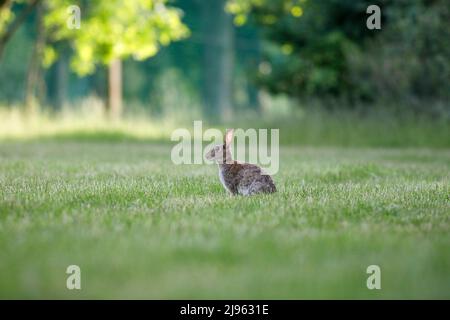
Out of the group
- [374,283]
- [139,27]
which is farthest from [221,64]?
[374,283]

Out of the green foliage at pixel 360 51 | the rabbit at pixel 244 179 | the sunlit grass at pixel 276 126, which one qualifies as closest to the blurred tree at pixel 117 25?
the sunlit grass at pixel 276 126

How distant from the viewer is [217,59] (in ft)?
132

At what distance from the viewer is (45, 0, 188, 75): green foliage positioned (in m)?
20.4

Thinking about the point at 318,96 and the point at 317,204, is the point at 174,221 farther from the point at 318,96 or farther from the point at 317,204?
the point at 318,96

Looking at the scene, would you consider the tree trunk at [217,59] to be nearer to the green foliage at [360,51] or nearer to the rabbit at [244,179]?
the green foliage at [360,51]

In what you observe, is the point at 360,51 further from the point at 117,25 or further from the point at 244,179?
the point at 244,179

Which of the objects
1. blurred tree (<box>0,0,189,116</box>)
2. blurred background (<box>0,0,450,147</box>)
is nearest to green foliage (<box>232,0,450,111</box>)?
blurred background (<box>0,0,450,147</box>)

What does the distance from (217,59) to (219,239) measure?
1436 inches

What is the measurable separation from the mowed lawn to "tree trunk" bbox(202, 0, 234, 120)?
Answer: 31893mm

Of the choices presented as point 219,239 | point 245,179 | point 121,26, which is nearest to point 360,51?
point 121,26

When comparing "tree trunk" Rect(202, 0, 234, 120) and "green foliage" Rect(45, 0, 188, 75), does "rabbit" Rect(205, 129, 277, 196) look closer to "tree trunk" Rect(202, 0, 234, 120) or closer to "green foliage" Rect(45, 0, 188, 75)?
"green foliage" Rect(45, 0, 188, 75)

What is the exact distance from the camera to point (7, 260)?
4074mm

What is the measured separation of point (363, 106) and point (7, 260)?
17.7m

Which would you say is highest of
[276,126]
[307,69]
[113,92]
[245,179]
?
[307,69]
